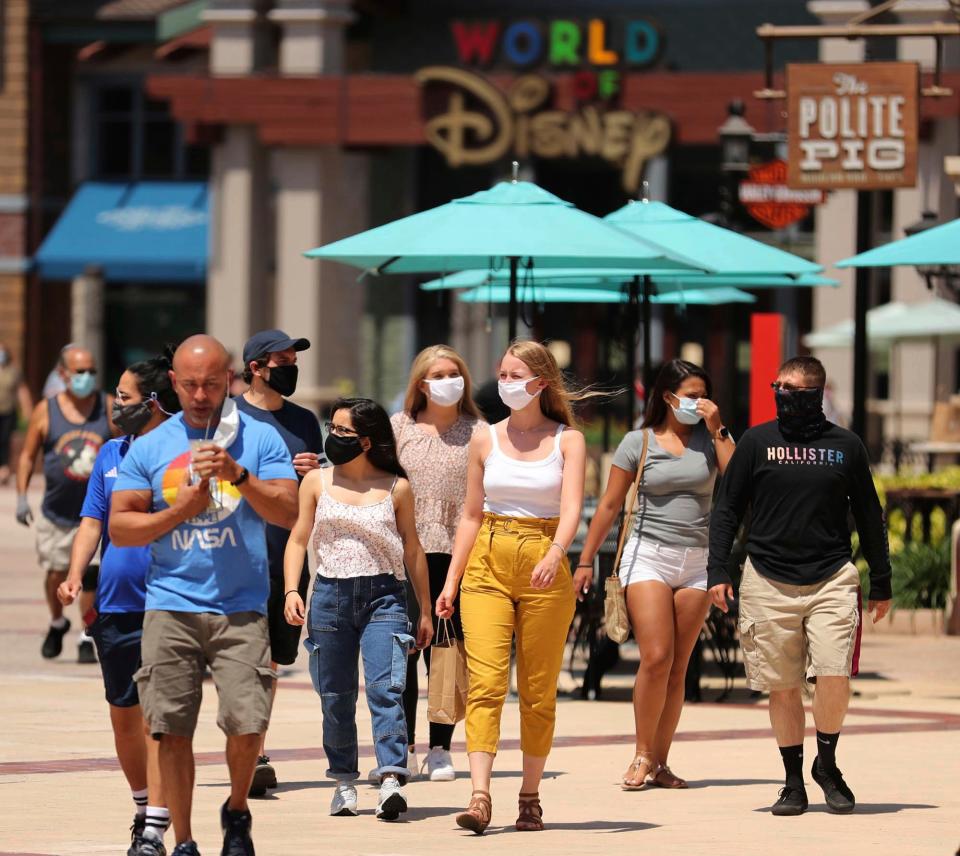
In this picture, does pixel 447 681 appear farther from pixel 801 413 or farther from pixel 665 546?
pixel 801 413

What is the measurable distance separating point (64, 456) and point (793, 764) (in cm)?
662

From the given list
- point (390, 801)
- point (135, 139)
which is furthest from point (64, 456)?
point (135, 139)

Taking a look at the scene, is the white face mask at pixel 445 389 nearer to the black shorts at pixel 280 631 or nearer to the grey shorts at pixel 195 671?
the black shorts at pixel 280 631

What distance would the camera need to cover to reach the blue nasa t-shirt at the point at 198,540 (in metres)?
7.86

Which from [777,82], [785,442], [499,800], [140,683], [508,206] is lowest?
[499,800]

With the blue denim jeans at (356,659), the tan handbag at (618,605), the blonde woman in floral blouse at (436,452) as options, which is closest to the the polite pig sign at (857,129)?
the blonde woman in floral blouse at (436,452)

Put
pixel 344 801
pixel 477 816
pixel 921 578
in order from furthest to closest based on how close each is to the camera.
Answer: pixel 921 578 → pixel 344 801 → pixel 477 816

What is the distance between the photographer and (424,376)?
11.2 meters

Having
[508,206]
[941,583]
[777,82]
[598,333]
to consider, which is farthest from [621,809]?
[598,333]

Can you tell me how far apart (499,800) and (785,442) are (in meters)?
1.95

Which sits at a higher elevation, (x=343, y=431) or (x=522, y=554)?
(x=343, y=431)

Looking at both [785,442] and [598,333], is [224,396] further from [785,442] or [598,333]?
[598,333]

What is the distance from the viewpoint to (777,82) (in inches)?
1260

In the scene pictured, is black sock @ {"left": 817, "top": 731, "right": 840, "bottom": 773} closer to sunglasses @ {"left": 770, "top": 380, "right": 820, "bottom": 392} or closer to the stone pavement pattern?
the stone pavement pattern
